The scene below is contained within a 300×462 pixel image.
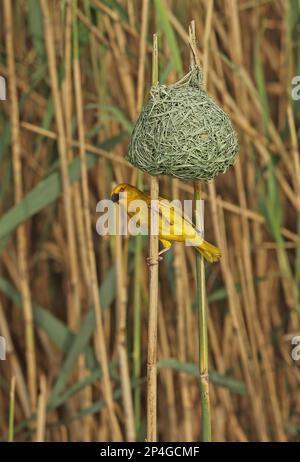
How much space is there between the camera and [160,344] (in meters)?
1.60

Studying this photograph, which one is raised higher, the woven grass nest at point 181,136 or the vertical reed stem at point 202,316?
the woven grass nest at point 181,136

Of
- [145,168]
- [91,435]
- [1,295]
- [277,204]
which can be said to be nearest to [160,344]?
[91,435]

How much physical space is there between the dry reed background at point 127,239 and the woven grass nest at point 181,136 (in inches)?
11.5

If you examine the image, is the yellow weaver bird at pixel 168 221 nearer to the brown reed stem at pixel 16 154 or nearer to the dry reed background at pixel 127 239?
the dry reed background at pixel 127 239

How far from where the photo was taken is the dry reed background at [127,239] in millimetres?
1400

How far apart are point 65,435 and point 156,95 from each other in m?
1.01

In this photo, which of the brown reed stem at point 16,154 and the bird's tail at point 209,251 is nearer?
the bird's tail at point 209,251

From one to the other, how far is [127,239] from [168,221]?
549mm

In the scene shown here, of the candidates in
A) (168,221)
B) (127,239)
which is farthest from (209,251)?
(127,239)

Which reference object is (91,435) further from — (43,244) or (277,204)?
(277,204)

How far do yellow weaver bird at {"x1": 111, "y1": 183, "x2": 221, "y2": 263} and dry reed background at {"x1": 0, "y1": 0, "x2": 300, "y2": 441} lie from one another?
1.14ft

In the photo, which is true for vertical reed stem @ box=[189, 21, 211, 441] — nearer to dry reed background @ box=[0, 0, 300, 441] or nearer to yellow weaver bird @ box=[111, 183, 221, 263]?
yellow weaver bird @ box=[111, 183, 221, 263]

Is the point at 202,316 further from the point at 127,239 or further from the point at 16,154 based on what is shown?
the point at 16,154

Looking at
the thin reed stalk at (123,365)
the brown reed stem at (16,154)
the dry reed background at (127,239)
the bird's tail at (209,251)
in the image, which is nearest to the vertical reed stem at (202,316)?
the bird's tail at (209,251)
